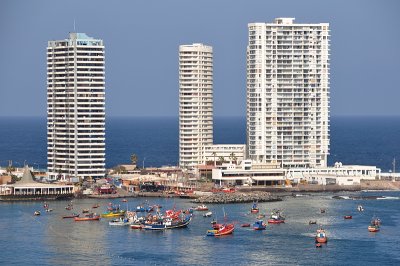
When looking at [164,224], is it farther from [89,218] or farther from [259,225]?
[89,218]

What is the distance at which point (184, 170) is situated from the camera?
535ft

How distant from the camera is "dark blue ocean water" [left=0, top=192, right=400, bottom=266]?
103 m

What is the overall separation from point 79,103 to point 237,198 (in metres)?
24.3

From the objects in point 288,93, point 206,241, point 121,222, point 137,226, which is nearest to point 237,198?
point 121,222

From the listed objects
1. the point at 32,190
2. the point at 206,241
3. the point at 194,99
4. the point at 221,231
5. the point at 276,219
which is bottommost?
the point at 206,241

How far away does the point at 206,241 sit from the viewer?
368 ft

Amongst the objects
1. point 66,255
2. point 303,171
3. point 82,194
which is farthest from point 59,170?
A: point 66,255

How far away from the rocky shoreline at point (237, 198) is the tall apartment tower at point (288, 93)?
15.7 metres

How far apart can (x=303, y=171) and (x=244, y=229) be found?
4033 centimetres

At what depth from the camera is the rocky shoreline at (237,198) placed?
140625mm

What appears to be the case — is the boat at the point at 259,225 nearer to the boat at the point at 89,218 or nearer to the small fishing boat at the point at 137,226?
the small fishing boat at the point at 137,226

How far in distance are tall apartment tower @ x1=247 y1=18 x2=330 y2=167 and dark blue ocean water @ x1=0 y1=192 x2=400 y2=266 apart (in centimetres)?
2672

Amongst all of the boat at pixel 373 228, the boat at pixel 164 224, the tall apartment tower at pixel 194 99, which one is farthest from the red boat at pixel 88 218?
the tall apartment tower at pixel 194 99

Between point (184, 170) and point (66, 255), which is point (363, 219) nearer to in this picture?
point (66, 255)
